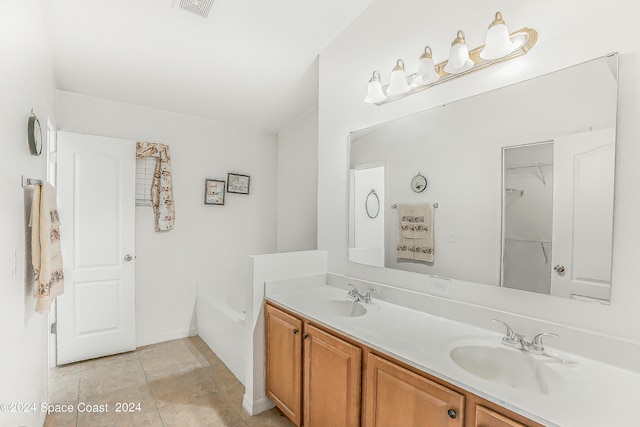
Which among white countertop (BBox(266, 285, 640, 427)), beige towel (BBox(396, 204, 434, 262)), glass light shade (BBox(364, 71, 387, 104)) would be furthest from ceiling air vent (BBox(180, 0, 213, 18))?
white countertop (BBox(266, 285, 640, 427))

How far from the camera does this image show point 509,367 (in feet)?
4.23

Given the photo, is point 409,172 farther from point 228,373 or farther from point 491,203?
point 228,373

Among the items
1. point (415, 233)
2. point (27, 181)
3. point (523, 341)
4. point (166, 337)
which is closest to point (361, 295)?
point (415, 233)

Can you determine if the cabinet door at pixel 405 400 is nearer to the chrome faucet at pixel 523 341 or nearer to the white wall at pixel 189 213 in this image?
the chrome faucet at pixel 523 341

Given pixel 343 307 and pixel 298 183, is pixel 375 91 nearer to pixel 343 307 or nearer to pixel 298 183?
pixel 343 307

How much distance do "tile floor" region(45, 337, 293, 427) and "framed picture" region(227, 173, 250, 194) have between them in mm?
1785

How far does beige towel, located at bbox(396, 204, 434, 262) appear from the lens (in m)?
1.79

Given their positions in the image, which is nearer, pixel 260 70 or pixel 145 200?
pixel 260 70

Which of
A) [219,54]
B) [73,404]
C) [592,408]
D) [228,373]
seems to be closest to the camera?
[592,408]

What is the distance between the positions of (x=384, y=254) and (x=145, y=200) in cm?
257

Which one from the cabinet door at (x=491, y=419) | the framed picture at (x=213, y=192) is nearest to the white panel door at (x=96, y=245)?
the framed picture at (x=213, y=192)

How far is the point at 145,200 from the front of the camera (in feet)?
10.7

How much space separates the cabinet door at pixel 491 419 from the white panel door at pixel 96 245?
3154 millimetres

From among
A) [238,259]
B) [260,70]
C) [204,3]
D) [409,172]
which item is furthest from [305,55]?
[238,259]
